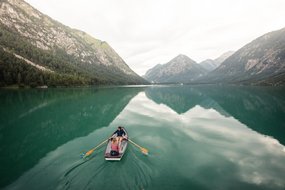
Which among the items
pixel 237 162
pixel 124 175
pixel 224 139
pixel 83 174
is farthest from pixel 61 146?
pixel 224 139

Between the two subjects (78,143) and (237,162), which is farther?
(78,143)

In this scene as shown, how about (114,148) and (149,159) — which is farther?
(149,159)

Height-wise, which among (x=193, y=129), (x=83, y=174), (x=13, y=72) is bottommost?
(x=193, y=129)

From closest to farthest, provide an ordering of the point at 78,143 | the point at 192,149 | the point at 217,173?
the point at 217,173 → the point at 192,149 → the point at 78,143

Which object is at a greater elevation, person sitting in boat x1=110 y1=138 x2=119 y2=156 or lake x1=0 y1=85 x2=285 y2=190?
person sitting in boat x1=110 y1=138 x2=119 y2=156

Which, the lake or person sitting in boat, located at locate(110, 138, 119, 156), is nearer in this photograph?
the lake

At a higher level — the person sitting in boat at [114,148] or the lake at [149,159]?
the person sitting in boat at [114,148]

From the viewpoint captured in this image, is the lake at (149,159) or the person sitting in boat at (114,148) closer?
the lake at (149,159)

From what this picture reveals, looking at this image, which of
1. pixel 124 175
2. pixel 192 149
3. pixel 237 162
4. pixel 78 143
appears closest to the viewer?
pixel 124 175

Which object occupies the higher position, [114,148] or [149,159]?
[114,148]

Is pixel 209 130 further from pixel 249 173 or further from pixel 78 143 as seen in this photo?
pixel 78 143

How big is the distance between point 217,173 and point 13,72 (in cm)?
18883

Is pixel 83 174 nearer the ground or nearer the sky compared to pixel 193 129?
nearer the sky

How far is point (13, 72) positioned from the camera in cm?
15512
